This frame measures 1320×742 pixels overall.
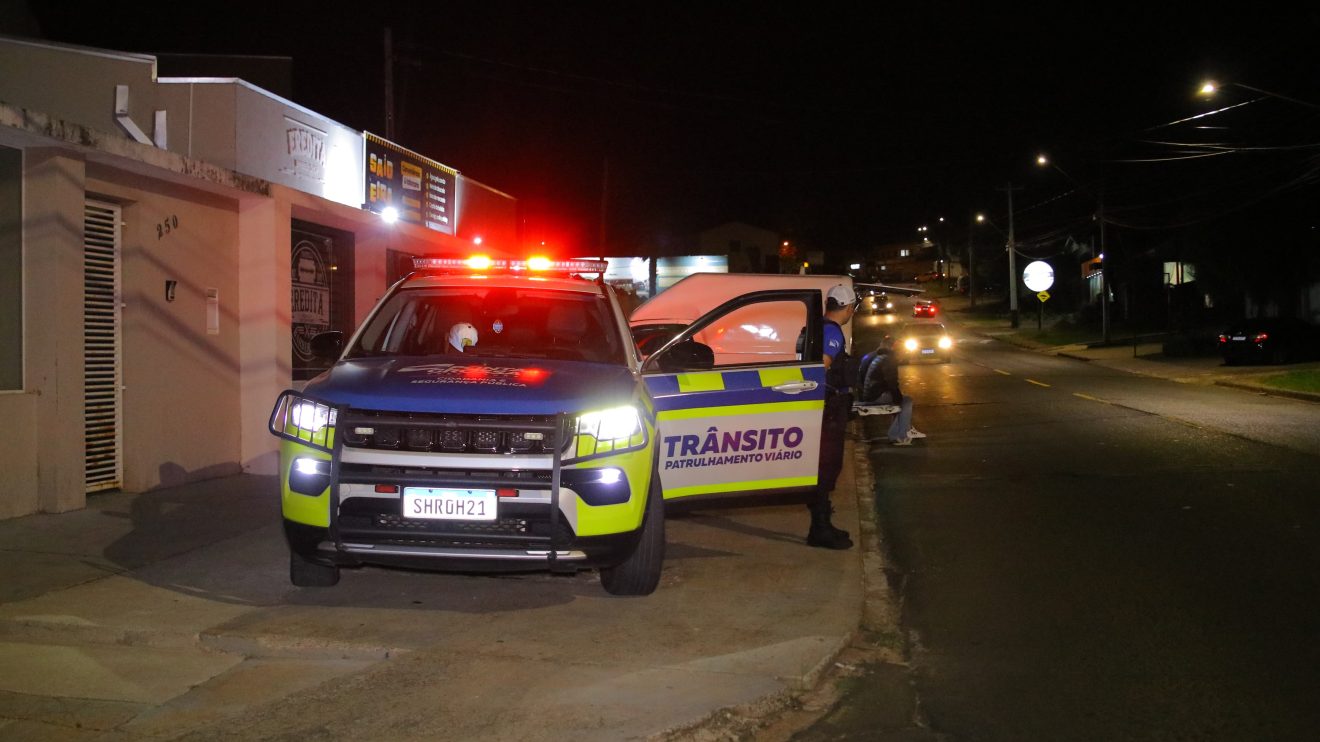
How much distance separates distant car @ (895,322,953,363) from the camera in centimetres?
3078

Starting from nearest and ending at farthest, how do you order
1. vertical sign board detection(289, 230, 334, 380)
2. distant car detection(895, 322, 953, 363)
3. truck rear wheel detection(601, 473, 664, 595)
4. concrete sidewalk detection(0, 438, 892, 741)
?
concrete sidewalk detection(0, 438, 892, 741) < truck rear wheel detection(601, 473, 664, 595) < vertical sign board detection(289, 230, 334, 380) < distant car detection(895, 322, 953, 363)

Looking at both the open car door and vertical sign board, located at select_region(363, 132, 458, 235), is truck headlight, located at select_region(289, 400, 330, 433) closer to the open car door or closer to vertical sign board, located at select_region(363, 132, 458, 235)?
the open car door

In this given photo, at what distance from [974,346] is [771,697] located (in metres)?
40.4

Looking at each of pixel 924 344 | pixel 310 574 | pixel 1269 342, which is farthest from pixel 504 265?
pixel 1269 342

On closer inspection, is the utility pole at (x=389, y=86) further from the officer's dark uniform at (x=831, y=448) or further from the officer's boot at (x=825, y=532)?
the officer's boot at (x=825, y=532)

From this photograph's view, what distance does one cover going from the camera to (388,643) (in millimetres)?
5727

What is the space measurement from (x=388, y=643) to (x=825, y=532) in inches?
140

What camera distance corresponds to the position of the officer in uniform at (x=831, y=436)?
7844 millimetres

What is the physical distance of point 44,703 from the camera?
4.96 meters

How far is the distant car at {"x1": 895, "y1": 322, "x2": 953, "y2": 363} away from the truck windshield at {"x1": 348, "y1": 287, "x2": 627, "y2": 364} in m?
24.1

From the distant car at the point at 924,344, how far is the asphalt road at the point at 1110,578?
15.0m

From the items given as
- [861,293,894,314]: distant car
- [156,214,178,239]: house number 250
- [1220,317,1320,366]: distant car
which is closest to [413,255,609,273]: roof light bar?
[156,214,178,239]: house number 250

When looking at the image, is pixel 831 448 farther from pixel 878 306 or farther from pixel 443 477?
pixel 878 306

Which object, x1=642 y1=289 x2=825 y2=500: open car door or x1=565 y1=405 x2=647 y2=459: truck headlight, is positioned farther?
x1=642 y1=289 x2=825 y2=500: open car door
